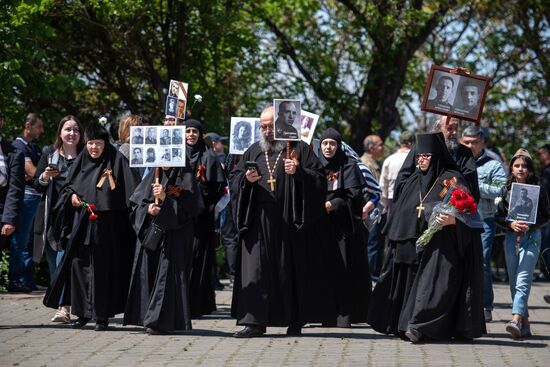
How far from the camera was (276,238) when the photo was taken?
12.4 metres

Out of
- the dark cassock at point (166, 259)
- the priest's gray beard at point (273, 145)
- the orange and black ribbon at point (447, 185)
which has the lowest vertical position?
the dark cassock at point (166, 259)

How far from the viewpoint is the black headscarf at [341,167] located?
13.5 meters

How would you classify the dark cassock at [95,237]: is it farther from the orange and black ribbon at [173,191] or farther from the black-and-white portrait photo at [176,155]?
the black-and-white portrait photo at [176,155]

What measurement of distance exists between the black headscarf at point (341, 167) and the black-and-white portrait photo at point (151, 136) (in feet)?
6.59

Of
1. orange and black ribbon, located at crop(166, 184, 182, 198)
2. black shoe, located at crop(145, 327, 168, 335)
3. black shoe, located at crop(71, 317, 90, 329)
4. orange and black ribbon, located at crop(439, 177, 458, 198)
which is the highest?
orange and black ribbon, located at crop(439, 177, 458, 198)

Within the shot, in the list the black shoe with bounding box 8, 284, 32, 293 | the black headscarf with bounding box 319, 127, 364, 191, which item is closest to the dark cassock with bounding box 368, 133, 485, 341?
the black headscarf with bounding box 319, 127, 364, 191

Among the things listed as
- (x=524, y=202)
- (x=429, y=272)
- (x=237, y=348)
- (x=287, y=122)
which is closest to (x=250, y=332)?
(x=237, y=348)

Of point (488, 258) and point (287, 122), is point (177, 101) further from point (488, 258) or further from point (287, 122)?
point (488, 258)

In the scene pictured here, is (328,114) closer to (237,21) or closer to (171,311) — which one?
(237,21)

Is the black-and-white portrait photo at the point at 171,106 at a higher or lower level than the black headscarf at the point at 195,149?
higher

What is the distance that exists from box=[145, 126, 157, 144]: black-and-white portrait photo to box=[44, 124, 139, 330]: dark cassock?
62cm

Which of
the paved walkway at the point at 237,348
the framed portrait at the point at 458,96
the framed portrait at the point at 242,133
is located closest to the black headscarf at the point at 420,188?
the framed portrait at the point at 458,96

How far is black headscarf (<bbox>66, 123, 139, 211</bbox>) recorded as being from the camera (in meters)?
12.7

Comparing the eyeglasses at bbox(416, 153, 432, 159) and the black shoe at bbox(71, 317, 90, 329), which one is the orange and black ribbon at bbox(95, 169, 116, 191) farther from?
the eyeglasses at bbox(416, 153, 432, 159)
